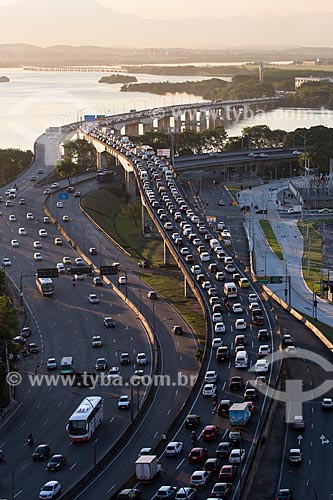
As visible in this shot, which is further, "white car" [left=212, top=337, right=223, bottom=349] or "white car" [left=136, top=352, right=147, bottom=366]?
"white car" [left=136, top=352, right=147, bottom=366]

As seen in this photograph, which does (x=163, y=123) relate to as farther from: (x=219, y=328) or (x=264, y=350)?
(x=264, y=350)

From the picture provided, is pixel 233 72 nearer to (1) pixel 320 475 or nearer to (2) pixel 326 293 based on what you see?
(2) pixel 326 293

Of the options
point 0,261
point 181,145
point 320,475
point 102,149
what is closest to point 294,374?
point 320,475

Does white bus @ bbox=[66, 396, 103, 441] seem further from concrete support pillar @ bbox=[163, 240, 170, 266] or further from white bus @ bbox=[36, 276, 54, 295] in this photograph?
concrete support pillar @ bbox=[163, 240, 170, 266]

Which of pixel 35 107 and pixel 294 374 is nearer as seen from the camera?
pixel 294 374

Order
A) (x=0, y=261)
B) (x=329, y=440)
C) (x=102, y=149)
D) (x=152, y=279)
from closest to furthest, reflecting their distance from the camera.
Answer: (x=329, y=440) < (x=152, y=279) < (x=0, y=261) < (x=102, y=149)

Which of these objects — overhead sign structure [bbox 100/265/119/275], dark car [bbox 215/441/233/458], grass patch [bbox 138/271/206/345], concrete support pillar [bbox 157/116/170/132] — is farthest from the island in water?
dark car [bbox 215/441/233/458]

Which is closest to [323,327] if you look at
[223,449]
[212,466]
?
[223,449]
